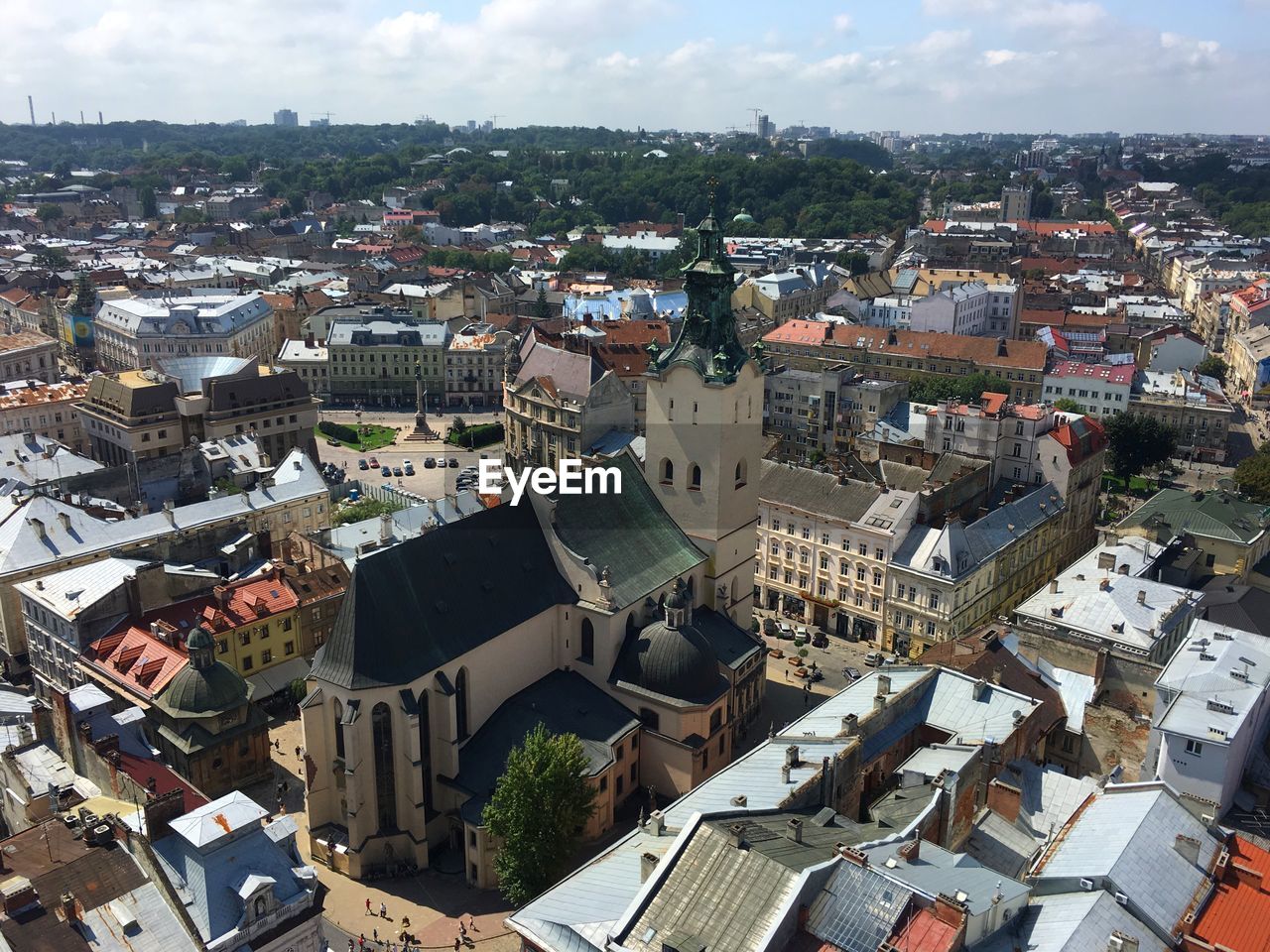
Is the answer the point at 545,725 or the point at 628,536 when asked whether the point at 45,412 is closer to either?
the point at 628,536

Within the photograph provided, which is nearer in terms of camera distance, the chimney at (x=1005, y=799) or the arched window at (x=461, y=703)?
the chimney at (x=1005, y=799)

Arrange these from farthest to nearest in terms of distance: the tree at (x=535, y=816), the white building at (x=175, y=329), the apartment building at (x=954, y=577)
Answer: the white building at (x=175, y=329) < the apartment building at (x=954, y=577) < the tree at (x=535, y=816)

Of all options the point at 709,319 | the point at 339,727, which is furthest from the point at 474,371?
the point at 339,727

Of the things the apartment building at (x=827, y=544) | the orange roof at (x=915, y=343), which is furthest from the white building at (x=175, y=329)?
the apartment building at (x=827, y=544)

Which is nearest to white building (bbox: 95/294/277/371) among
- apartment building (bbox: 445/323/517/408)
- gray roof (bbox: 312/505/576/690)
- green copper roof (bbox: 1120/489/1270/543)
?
apartment building (bbox: 445/323/517/408)

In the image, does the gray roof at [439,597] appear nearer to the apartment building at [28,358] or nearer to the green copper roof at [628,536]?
the green copper roof at [628,536]

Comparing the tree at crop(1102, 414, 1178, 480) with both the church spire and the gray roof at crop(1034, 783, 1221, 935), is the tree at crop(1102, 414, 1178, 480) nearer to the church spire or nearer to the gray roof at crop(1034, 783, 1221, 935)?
the church spire

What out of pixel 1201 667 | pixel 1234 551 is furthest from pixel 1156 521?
pixel 1201 667
